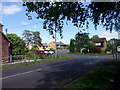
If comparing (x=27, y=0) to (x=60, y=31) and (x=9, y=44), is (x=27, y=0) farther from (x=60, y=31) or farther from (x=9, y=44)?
(x=9, y=44)

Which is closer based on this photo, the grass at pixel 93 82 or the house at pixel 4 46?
the grass at pixel 93 82

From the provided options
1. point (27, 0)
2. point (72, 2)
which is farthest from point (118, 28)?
point (27, 0)

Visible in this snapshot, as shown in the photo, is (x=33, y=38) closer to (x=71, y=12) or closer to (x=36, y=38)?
(x=36, y=38)

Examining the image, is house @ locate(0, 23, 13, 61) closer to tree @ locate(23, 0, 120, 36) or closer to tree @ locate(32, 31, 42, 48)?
tree @ locate(23, 0, 120, 36)

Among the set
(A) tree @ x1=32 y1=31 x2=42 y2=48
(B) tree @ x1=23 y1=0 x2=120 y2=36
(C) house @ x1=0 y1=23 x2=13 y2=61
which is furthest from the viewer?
(A) tree @ x1=32 y1=31 x2=42 y2=48

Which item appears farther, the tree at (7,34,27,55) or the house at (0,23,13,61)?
the tree at (7,34,27,55)

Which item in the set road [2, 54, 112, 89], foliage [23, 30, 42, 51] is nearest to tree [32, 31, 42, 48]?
foliage [23, 30, 42, 51]

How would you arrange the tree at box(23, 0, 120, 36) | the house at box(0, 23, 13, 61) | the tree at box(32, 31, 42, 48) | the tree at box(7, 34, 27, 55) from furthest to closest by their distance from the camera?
the tree at box(32, 31, 42, 48), the tree at box(7, 34, 27, 55), the house at box(0, 23, 13, 61), the tree at box(23, 0, 120, 36)

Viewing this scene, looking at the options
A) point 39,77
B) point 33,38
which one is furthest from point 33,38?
point 39,77

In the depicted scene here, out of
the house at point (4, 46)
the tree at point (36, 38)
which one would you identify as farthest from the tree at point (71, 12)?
the tree at point (36, 38)

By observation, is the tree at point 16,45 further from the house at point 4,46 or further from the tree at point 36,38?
the tree at point 36,38

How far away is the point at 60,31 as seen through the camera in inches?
255

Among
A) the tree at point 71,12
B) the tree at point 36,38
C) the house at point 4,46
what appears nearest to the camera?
the tree at point 71,12

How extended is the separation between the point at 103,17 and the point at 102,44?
71305 mm
